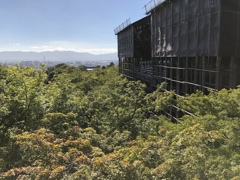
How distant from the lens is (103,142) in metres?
9.79

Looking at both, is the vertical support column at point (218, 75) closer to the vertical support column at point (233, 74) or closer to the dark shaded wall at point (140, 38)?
the vertical support column at point (233, 74)

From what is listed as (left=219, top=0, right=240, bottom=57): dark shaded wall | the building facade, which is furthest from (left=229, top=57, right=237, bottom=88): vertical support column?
(left=219, top=0, right=240, bottom=57): dark shaded wall

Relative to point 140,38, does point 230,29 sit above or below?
below

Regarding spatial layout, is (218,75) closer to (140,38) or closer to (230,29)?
(230,29)

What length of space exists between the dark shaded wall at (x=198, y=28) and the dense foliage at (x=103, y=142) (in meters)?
3.50

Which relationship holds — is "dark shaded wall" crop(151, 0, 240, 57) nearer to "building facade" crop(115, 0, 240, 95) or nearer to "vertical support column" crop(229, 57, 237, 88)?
"building facade" crop(115, 0, 240, 95)

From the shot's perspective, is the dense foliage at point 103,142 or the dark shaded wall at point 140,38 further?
the dark shaded wall at point 140,38

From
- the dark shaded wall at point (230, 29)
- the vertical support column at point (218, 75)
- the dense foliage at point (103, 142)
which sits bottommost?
the dense foliage at point (103, 142)

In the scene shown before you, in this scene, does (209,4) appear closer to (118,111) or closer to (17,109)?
(118,111)

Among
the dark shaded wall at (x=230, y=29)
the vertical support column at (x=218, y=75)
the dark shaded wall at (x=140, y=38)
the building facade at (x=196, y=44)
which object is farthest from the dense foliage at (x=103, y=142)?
the dark shaded wall at (x=140, y=38)

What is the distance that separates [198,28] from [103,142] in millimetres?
9356

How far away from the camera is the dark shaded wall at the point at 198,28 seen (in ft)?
39.4

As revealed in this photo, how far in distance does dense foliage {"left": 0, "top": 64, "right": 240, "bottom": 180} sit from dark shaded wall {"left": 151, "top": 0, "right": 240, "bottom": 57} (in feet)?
11.5

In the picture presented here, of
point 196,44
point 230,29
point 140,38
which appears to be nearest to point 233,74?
point 230,29
